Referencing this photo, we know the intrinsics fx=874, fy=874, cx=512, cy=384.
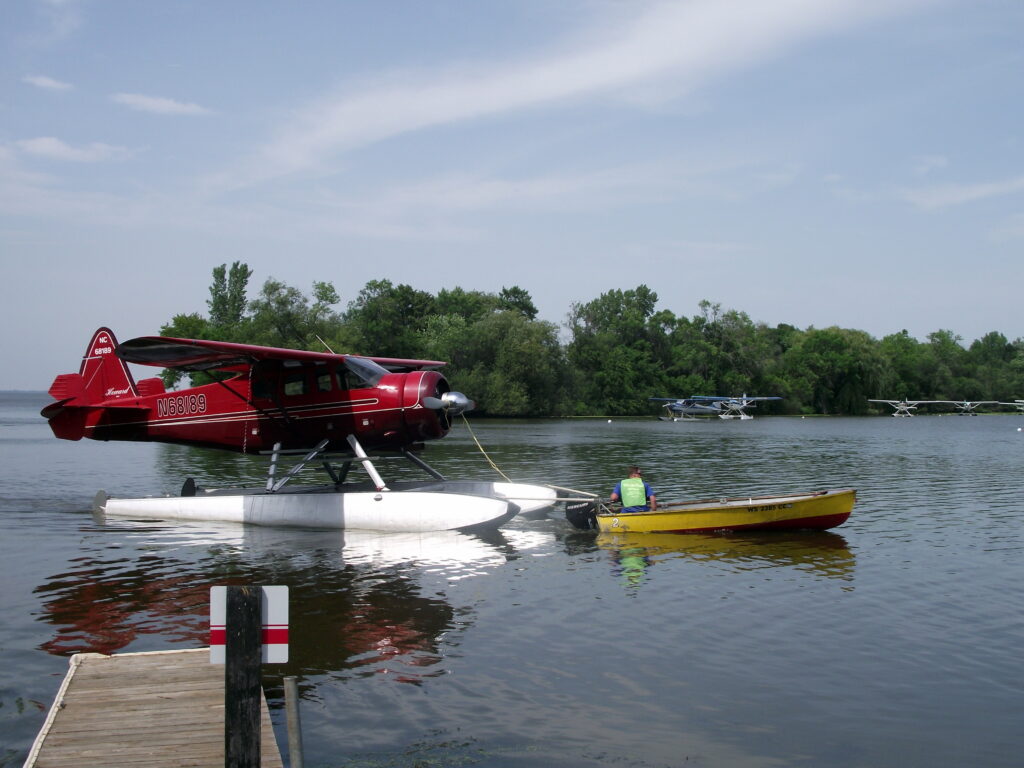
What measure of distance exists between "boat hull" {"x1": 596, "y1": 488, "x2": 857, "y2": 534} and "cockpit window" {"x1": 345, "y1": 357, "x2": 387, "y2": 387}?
4724 mm

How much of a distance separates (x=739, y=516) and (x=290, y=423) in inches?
330

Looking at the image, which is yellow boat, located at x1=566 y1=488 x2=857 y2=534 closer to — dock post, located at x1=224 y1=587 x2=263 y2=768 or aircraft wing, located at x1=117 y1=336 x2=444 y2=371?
aircraft wing, located at x1=117 y1=336 x2=444 y2=371

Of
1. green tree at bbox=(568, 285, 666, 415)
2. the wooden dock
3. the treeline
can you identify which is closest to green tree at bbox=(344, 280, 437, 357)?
the treeline

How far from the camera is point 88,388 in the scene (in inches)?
708

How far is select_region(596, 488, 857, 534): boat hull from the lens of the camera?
15.2 metres

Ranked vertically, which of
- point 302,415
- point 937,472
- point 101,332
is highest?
point 101,332

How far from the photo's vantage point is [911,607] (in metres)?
10.4

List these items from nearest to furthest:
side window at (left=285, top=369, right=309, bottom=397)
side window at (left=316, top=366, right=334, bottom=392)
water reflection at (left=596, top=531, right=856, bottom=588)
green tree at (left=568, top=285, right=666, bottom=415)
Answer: water reflection at (left=596, top=531, right=856, bottom=588) < side window at (left=316, top=366, right=334, bottom=392) < side window at (left=285, top=369, right=309, bottom=397) < green tree at (left=568, top=285, right=666, bottom=415)

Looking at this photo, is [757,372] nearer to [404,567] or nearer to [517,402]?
[517,402]

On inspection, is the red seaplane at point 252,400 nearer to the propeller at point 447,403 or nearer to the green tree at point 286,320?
the propeller at point 447,403

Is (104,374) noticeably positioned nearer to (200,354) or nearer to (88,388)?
(88,388)

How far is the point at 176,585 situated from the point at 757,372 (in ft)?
338

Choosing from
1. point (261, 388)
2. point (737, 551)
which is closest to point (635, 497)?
point (737, 551)

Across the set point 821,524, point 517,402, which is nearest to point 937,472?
point 821,524
